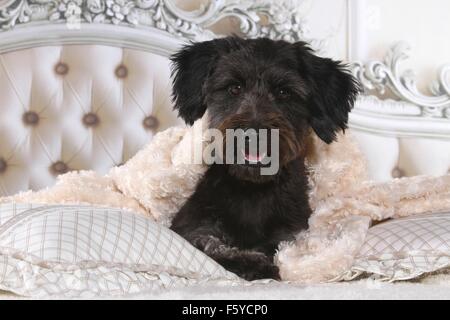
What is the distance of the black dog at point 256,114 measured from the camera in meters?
2.25

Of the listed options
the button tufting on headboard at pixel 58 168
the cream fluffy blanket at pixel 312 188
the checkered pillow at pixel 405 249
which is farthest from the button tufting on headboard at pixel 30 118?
the checkered pillow at pixel 405 249

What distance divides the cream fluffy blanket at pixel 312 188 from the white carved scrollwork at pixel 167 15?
0.77 metres

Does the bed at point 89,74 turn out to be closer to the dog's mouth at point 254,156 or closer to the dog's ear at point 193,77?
the dog's ear at point 193,77

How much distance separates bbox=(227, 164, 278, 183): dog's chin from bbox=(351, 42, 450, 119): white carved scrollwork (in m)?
1.48

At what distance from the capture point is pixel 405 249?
2107 millimetres

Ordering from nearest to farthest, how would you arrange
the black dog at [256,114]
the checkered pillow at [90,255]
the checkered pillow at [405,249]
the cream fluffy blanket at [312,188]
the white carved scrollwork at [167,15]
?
the checkered pillow at [90,255] → the checkered pillow at [405,249] → the black dog at [256,114] → the cream fluffy blanket at [312,188] → the white carved scrollwork at [167,15]

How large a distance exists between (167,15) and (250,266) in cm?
171

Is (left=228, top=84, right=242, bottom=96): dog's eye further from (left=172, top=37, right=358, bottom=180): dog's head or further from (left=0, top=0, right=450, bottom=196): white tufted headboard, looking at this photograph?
(left=0, top=0, right=450, bottom=196): white tufted headboard

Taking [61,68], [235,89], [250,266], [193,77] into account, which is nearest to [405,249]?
[250,266]

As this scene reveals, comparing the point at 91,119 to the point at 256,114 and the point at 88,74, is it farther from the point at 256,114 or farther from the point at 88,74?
the point at 256,114

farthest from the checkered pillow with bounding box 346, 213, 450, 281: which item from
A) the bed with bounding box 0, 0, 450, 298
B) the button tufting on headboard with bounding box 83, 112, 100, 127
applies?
the button tufting on headboard with bounding box 83, 112, 100, 127

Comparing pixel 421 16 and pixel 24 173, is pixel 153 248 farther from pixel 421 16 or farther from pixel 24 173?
pixel 421 16

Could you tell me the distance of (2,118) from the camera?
10.8ft
